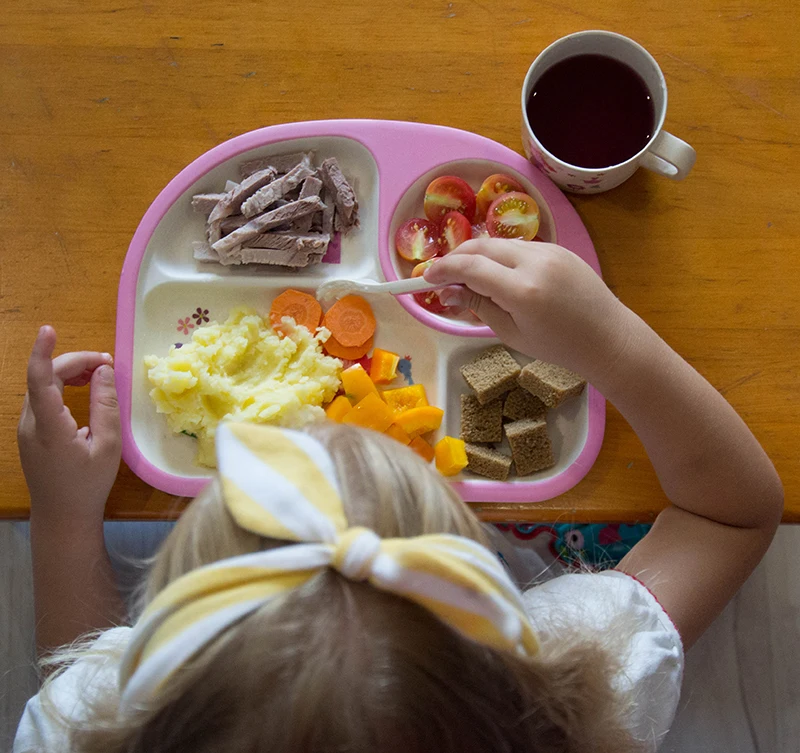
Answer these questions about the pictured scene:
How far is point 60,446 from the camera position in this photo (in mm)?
845

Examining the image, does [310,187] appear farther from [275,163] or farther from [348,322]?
[348,322]

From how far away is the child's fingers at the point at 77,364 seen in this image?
0.87 m

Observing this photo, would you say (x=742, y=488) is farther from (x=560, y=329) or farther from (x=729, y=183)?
(x=729, y=183)

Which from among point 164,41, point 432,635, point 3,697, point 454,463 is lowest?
point 3,697

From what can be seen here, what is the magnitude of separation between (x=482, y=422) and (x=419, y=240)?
0.84 ft

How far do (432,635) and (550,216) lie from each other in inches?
23.2

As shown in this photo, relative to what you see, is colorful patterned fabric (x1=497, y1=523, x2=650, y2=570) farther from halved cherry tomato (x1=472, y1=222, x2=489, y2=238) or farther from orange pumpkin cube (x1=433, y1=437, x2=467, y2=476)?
halved cherry tomato (x1=472, y1=222, x2=489, y2=238)

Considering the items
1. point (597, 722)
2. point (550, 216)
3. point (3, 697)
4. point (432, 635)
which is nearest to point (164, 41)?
point (550, 216)

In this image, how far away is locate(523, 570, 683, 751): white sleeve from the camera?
762mm

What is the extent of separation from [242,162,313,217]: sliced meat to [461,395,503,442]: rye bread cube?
366 millimetres

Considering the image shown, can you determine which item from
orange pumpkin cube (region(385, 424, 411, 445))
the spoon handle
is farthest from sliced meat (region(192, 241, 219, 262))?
orange pumpkin cube (region(385, 424, 411, 445))

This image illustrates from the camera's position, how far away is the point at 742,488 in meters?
0.82

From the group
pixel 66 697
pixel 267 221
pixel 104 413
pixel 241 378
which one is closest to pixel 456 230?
pixel 267 221

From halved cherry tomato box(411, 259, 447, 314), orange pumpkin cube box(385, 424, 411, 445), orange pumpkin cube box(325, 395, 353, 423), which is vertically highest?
halved cherry tomato box(411, 259, 447, 314)
